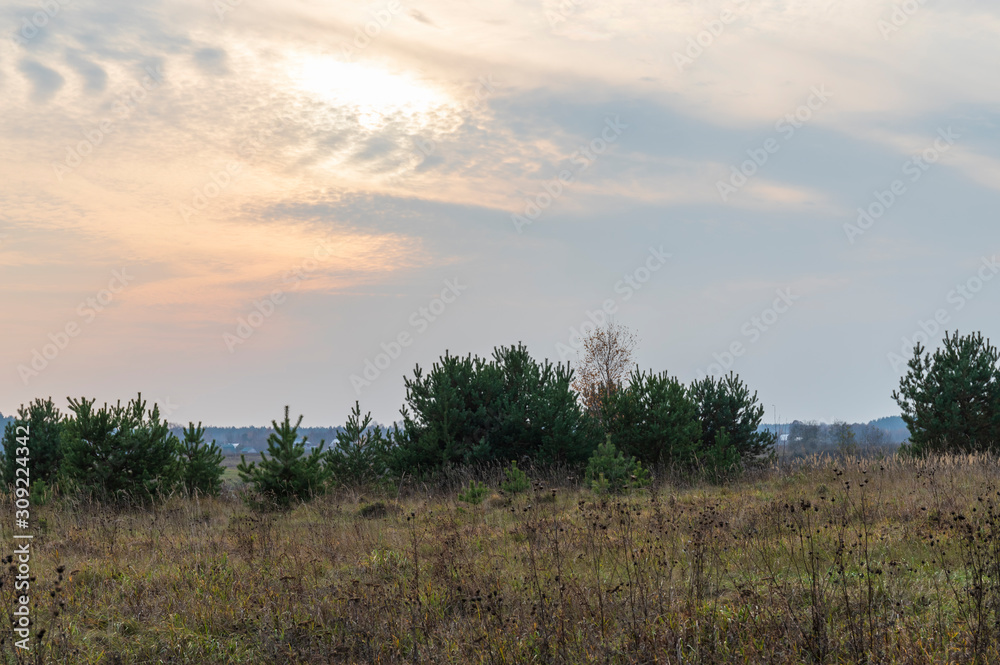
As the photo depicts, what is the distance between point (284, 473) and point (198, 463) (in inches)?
145

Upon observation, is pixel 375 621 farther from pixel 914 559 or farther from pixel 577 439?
pixel 577 439

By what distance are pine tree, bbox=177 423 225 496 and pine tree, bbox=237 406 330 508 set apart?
2.60 metres

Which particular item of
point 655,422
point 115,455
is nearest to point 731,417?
point 655,422

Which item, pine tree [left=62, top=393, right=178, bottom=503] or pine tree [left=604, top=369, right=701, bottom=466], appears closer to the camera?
pine tree [left=62, top=393, right=178, bottom=503]

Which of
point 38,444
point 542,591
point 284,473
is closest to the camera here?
point 542,591

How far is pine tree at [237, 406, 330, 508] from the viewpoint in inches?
618

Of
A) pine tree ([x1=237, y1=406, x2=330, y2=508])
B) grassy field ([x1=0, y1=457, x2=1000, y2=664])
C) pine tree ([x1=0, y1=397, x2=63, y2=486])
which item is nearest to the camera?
grassy field ([x1=0, y1=457, x2=1000, y2=664])

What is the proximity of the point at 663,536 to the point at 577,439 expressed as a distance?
34.2 feet

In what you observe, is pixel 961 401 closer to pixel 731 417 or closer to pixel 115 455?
pixel 731 417

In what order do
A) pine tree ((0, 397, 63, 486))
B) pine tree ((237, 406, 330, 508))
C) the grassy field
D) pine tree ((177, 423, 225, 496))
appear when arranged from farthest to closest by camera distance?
pine tree ((0, 397, 63, 486)), pine tree ((177, 423, 225, 496)), pine tree ((237, 406, 330, 508)), the grassy field

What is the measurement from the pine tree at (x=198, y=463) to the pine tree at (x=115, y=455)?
821mm

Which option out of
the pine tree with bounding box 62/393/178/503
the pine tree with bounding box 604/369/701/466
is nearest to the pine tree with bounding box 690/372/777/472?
the pine tree with bounding box 604/369/701/466

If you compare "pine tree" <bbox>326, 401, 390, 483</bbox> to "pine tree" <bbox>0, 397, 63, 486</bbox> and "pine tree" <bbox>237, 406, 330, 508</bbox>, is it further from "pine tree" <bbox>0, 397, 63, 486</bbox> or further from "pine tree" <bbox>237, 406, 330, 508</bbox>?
"pine tree" <bbox>0, 397, 63, 486</bbox>

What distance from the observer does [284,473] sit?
1587 centimetres
